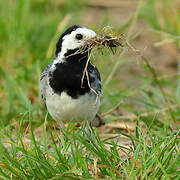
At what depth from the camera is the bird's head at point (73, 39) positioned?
459 centimetres

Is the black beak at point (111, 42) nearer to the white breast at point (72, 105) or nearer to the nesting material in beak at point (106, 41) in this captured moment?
the nesting material in beak at point (106, 41)

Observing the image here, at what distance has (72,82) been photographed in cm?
458

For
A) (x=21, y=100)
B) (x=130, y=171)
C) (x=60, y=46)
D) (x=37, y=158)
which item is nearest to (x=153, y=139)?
(x=130, y=171)

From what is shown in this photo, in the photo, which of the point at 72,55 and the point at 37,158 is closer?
the point at 37,158

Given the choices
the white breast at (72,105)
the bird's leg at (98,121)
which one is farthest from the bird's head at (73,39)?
the bird's leg at (98,121)

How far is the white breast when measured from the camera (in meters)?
4.55

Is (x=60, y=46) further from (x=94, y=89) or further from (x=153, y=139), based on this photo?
(x=153, y=139)

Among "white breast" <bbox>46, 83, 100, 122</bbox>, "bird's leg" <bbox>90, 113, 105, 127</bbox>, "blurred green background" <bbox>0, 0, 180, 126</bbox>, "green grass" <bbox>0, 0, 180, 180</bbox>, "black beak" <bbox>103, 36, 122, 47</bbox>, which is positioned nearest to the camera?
"green grass" <bbox>0, 0, 180, 180</bbox>

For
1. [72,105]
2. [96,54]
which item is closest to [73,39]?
[96,54]

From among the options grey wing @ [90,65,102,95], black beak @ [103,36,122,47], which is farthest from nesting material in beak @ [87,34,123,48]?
grey wing @ [90,65,102,95]

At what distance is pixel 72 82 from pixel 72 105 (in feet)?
0.46

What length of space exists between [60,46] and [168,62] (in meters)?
3.11

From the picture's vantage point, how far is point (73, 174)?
12.3ft

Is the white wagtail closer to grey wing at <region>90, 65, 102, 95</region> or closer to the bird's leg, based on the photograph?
grey wing at <region>90, 65, 102, 95</region>
